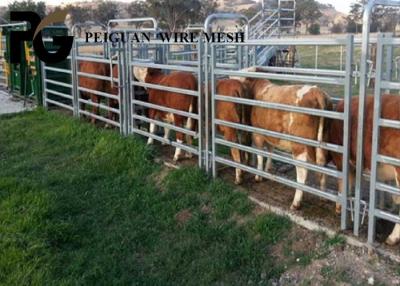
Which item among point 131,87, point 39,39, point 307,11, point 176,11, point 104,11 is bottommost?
point 131,87

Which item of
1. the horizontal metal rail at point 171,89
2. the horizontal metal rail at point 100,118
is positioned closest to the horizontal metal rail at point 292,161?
the horizontal metal rail at point 171,89

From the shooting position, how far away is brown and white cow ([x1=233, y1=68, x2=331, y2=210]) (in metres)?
4.91

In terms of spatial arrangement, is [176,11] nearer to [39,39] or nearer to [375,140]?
[39,39]

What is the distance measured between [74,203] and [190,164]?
1.63 m

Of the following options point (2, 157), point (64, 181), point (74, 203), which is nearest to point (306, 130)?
point (74, 203)

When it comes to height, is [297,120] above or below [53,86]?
above

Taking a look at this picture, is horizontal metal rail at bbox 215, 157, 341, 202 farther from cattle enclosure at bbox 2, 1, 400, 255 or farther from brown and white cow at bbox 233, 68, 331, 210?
brown and white cow at bbox 233, 68, 331, 210

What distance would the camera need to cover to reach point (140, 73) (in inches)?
317

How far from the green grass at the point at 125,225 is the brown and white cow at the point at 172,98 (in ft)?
1.66

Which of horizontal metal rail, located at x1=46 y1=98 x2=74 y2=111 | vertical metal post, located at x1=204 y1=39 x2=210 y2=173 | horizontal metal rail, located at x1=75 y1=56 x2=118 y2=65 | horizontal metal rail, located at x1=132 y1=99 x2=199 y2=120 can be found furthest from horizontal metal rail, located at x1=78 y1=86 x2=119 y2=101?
vertical metal post, located at x1=204 y1=39 x2=210 y2=173

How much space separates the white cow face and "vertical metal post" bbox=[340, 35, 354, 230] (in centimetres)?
418

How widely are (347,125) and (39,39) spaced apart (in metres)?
9.39

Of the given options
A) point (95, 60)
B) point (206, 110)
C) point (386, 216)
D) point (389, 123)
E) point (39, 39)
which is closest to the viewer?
point (389, 123)

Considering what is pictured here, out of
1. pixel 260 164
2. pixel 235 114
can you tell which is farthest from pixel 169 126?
pixel 260 164
